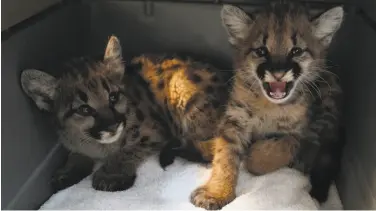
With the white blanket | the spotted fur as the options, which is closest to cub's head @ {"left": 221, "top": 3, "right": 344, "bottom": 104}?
the white blanket

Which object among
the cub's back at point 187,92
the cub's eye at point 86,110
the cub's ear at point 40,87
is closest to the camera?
the cub's ear at point 40,87

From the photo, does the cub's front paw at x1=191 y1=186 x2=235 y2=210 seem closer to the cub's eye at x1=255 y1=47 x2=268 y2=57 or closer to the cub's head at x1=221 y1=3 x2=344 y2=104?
the cub's head at x1=221 y1=3 x2=344 y2=104

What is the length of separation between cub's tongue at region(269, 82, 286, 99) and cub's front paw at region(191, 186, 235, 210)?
307 mm

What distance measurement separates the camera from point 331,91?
1665mm

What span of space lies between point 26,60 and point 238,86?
2.04 ft

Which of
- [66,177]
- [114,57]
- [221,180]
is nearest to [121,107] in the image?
[114,57]

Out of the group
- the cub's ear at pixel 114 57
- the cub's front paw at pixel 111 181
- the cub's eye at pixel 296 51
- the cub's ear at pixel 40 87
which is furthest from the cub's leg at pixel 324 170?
the cub's ear at pixel 40 87

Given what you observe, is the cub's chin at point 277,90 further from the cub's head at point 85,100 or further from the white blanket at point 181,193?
the cub's head at point 85,100

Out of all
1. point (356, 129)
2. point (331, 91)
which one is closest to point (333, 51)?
point (331, 91)

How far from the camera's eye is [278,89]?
1.50 m

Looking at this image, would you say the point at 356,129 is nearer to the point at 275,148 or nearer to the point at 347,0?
the point at 275,148

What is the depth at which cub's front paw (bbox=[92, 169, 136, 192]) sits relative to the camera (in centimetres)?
156

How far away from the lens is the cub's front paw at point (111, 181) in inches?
61.3

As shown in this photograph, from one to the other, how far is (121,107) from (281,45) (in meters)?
0.50
